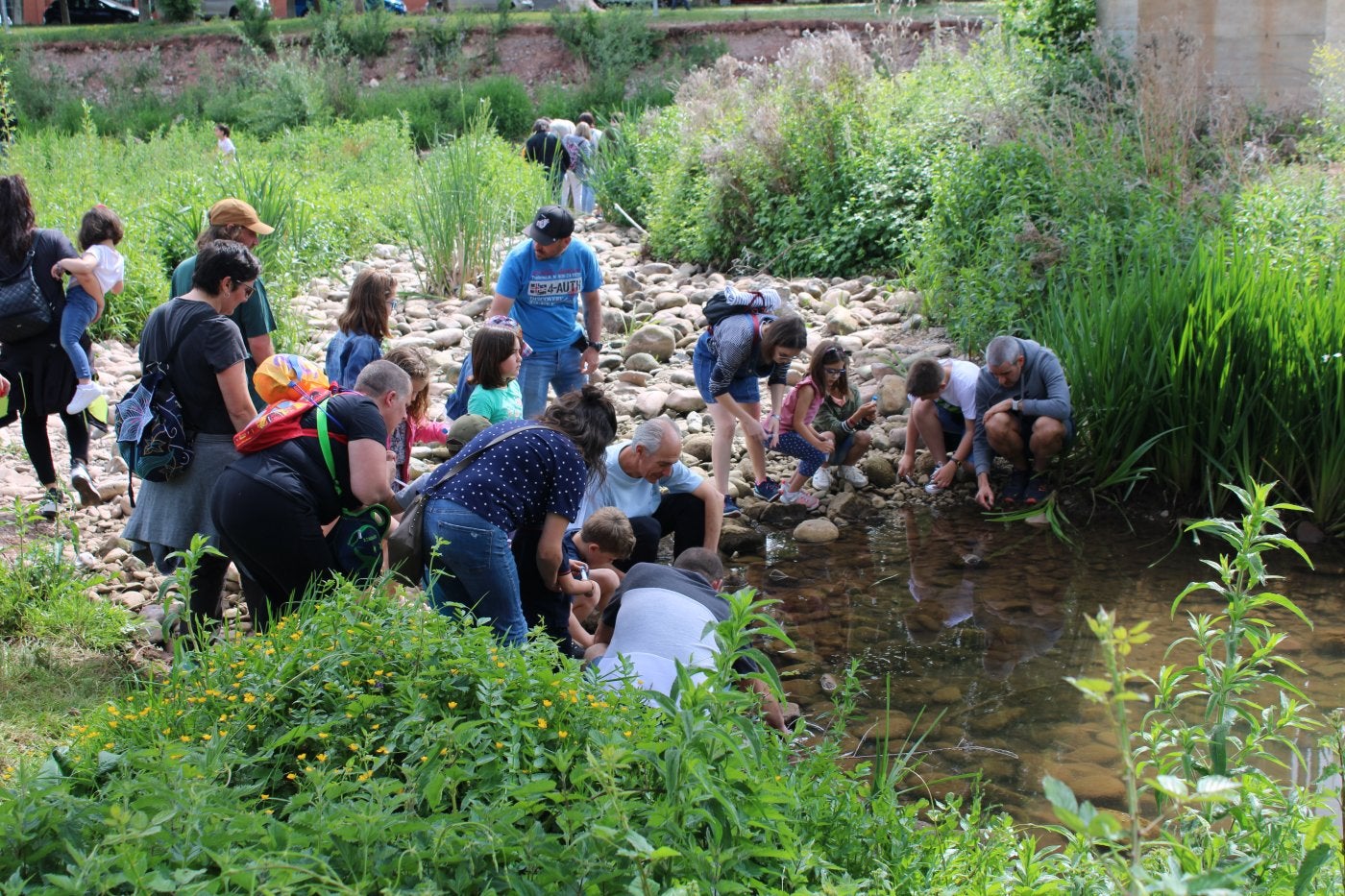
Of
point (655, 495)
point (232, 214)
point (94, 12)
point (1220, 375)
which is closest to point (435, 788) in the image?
point (655, 495)

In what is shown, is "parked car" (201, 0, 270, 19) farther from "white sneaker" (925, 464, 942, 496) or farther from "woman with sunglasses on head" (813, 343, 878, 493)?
"white sneaker" (925, 464, 942, 496)

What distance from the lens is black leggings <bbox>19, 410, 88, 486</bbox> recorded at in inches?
227

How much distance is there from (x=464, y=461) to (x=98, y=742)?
1.46 m

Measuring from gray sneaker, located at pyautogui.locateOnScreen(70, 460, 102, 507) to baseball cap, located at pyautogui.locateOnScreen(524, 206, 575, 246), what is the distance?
264cm

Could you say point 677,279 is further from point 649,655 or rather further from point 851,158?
point 649,655

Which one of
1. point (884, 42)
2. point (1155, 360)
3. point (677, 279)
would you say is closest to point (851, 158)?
point (677, 279)

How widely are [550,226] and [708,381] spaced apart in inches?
48.2

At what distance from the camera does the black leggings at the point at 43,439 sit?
5.76 m

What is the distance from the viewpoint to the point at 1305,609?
5395mm

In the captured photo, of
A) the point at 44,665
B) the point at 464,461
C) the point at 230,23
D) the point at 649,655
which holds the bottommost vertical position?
the point at 44,665

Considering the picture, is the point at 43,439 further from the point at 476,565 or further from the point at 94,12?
the point at 94,12

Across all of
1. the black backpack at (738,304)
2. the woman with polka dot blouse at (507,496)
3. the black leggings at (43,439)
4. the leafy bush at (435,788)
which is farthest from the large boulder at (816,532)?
the black leggings at (43,439)

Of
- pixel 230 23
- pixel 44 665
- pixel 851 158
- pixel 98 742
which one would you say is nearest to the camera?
pixel 98 742

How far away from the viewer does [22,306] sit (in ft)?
18.3
